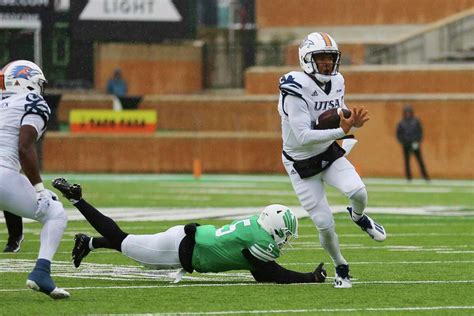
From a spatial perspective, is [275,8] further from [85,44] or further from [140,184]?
[140,184]

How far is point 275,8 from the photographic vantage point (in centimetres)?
4391

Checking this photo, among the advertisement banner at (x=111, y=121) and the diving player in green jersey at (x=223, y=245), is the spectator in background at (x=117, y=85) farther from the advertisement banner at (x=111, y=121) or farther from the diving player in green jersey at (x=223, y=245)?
the diving player in green jersey at (x=223, y=245)

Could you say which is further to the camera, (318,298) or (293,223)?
(293,223)

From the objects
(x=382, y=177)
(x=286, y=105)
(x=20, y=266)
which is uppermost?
(x=286, y=105)

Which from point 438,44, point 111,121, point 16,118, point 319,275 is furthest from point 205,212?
point 438,44

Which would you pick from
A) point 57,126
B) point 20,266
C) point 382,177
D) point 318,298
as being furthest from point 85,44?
point 318,298

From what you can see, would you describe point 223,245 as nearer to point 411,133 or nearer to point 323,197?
point 323,197

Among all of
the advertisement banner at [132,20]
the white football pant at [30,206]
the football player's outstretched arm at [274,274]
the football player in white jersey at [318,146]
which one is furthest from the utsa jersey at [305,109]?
the advertisement banner at [132,20]

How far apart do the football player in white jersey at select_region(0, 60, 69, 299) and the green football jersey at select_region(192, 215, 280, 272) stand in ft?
4.48

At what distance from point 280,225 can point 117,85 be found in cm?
2845

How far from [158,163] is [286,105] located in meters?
24.7

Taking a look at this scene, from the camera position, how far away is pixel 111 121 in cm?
3659

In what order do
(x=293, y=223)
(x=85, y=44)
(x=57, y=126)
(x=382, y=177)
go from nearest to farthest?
(x=293, y=223)
(x=382, y=177)
(x=57, y=126)
(x=85, y=44)

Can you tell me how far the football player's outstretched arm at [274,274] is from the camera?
36.4 ft
